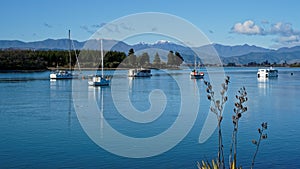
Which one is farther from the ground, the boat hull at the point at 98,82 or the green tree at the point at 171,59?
the green tree at the point at 171,59

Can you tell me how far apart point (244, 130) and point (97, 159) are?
21.2ft

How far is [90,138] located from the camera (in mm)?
14680

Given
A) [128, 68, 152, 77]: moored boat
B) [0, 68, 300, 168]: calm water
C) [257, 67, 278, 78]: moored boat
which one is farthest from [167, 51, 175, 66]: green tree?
[0, 68, 300, 168]: calm water

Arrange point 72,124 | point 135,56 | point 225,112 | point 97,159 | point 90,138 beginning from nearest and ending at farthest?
point 97,159, point 90,138, point 72,124, point 225,112, point 135,56

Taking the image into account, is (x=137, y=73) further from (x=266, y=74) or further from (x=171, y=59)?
(x=171, y=59)

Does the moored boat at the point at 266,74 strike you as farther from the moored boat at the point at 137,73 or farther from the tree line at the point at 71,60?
the tree line at the point at 71,60

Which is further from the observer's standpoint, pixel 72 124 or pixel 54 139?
pixel 72 124

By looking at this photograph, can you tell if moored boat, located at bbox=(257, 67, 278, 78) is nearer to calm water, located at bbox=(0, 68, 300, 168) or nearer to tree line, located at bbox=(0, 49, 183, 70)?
tree line, located at bbox=(0, 49, 183, 70)

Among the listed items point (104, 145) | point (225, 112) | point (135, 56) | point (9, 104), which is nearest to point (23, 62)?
point (135, 56)

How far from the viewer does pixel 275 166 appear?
35.7 feet

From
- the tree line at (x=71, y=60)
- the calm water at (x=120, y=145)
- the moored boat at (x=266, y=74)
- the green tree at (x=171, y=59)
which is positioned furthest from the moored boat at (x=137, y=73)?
the calm water at (x=120, y=145)

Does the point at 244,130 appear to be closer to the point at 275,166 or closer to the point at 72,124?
the point at 275,166

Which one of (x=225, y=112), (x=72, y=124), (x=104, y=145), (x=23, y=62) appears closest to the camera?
(x=104, y=145)

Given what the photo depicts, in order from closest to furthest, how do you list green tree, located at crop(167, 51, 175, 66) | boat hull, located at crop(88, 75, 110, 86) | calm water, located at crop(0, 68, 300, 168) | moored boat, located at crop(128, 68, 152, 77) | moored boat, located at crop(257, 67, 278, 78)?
1. calm water, located at crop(0, 68, 300, 168)
2. boat hull, located at crop(88, 75, 110, 86)
3. moored boat, located at crop(128, 68, 152, 77)
4. moored boat, located at crop(257, 67, 278, 78)
5. green tree, located at crop(167, 51, 175, 66)
